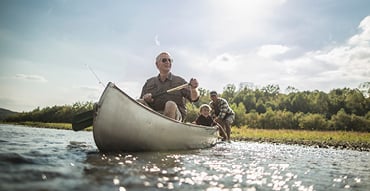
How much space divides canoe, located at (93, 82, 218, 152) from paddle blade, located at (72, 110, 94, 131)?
1623 millimetres

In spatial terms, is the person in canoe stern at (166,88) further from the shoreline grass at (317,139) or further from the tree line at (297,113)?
the tree line at (297,113)

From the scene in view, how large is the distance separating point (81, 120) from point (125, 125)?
1.99 meters

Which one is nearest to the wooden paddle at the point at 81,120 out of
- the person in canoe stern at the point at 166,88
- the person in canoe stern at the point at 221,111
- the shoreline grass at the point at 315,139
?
the person in canoe stern at the point at 166,88

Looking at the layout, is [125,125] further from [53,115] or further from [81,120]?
[53,115]

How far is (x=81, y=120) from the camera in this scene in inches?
273

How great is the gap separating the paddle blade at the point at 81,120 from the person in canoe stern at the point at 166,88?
1.41 m

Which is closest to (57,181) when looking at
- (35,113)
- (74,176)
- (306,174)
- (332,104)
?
(74,176)

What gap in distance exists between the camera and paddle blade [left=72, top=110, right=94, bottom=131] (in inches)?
272

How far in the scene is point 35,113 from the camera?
238ft

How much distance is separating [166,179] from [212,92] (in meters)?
9.48

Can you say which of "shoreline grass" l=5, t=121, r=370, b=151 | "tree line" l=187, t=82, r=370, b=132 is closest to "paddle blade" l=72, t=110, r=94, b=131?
"shoreline grass" l=5, t=121, r=370, b=151

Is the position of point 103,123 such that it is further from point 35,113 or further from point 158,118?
point 35,113

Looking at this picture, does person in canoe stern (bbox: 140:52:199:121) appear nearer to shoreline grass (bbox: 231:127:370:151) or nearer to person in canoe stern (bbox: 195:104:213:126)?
person in canoe stern (bbox: 195:104:213:126)

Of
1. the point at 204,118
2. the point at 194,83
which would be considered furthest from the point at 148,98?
the point at 204,118
